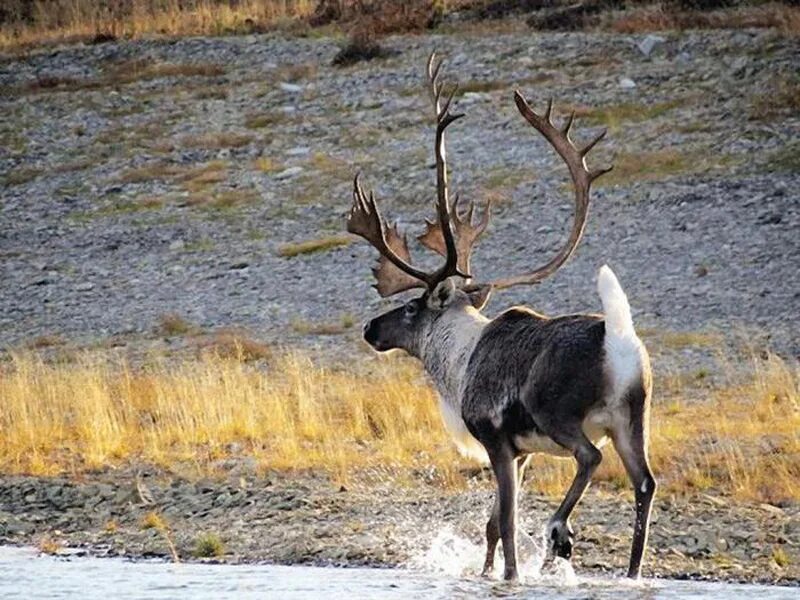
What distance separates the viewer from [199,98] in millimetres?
33250

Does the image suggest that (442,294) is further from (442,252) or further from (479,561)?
(479,561)

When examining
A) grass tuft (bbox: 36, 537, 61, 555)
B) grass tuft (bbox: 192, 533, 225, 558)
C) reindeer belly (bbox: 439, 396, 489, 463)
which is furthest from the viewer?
grass tuft (bbox: 36, 537, 61, 555)

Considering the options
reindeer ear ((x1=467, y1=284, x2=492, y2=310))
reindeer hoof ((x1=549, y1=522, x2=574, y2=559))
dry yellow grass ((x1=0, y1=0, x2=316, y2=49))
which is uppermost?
reindeer ear ((x1=467, y1=284, x2=492, y2=310))

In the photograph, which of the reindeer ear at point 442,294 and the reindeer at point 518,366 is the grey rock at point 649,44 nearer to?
the reindeer at point 518,366

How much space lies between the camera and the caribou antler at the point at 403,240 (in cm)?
1092

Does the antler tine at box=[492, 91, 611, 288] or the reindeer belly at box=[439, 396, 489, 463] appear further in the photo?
the antler tine at box=[492, 91, 611, 288]

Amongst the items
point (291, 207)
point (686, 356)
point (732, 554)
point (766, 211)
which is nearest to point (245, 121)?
point (291, 207)

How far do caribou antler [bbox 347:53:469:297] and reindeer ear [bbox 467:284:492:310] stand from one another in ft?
0.40

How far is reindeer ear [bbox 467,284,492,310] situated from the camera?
11.2m

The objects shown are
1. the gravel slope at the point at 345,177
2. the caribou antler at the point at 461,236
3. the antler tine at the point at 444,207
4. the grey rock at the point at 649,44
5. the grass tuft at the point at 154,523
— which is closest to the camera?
the antler tine at the point at 444,207

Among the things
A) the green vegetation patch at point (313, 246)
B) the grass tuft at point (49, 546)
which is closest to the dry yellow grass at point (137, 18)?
the green vegetation patch at point (313, 246)

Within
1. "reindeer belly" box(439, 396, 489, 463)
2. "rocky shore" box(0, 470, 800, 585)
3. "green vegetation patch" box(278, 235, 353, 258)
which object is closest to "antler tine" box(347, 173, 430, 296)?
"reindeer belly" box(439, 396, 489, 463)

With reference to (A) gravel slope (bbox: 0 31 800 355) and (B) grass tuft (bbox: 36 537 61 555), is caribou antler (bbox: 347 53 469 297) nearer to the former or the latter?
(B) grass tuft (bbox: 36 537 61 555)

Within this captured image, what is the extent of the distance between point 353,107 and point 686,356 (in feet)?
47.4
